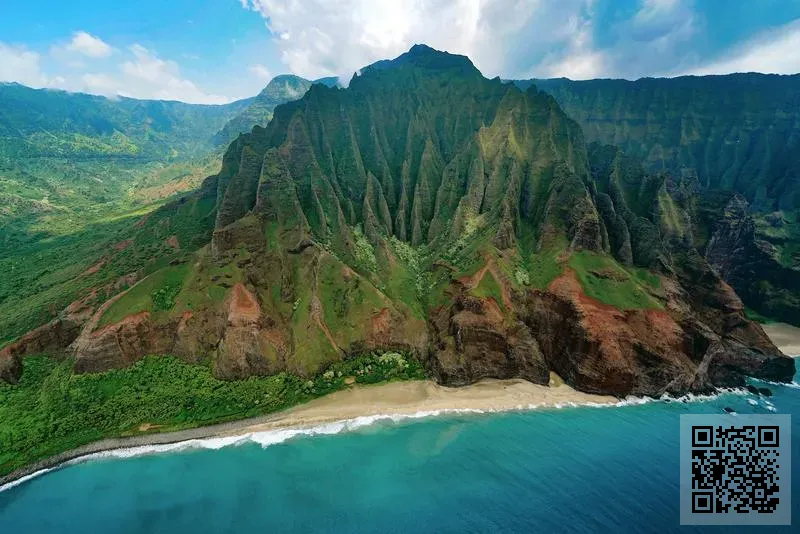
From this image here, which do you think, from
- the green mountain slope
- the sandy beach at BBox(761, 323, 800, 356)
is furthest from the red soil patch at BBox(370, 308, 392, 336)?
the sandy beach at BBox(761, 323, 800, 356)

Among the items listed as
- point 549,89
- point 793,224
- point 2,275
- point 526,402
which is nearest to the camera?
point 526,402

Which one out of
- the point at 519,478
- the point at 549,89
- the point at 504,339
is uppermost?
the point at 549,89

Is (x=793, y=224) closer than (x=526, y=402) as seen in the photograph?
No

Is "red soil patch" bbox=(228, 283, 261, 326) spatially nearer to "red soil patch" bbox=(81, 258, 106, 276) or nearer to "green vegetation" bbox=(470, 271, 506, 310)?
"red soil patch" bbox=(81, 258, 106, 276)

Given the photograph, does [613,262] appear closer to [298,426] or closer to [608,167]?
[608,167]

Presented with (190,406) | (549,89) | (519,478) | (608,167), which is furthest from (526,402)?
(549,89)

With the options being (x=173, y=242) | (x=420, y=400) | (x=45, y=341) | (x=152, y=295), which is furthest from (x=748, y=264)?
(x=45, y=341)
